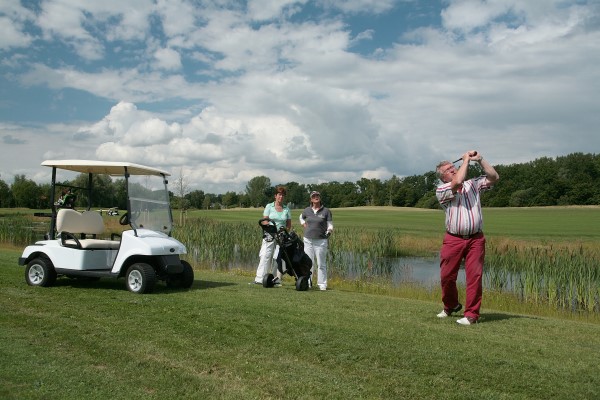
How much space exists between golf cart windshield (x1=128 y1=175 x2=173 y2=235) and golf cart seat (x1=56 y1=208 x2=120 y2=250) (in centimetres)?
58

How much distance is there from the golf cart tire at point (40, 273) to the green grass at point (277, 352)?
110cm

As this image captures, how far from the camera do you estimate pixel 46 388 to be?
3.97 meters

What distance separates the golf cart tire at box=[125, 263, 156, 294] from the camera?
25.7 ft

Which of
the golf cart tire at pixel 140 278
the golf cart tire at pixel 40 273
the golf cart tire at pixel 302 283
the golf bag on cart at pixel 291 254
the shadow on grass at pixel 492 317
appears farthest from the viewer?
the golf bag on cart at pixel 291 254

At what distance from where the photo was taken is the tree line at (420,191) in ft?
219

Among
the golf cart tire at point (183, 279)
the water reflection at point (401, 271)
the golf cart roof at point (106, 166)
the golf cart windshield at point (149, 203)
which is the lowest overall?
the water reflection at point (401, 271)

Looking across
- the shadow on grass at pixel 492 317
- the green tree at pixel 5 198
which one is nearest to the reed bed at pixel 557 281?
the shadow on grass at pixel 492 317

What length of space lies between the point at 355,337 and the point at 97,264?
16.0 feet

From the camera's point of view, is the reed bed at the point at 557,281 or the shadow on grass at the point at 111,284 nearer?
the shadow on grass at the point at 111,284

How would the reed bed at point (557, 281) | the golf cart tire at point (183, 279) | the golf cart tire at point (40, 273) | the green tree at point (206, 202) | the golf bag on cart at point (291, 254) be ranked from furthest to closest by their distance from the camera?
the green tree at point (206, 202) → the reed bed at point (557, 281) → the golf bag on cart at point (291, 254) → the golf cart tire at point (183, 279) → the golf cart tire at point (40, 273)

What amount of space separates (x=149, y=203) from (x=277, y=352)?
4685 millimetres

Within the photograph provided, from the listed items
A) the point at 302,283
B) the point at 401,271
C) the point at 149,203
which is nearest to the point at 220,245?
the point at 401,271

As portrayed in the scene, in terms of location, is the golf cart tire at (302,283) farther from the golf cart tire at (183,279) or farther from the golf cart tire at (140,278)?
the golf cart tire at (140,278)

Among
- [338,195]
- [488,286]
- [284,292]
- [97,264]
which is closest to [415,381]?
[284,292]
